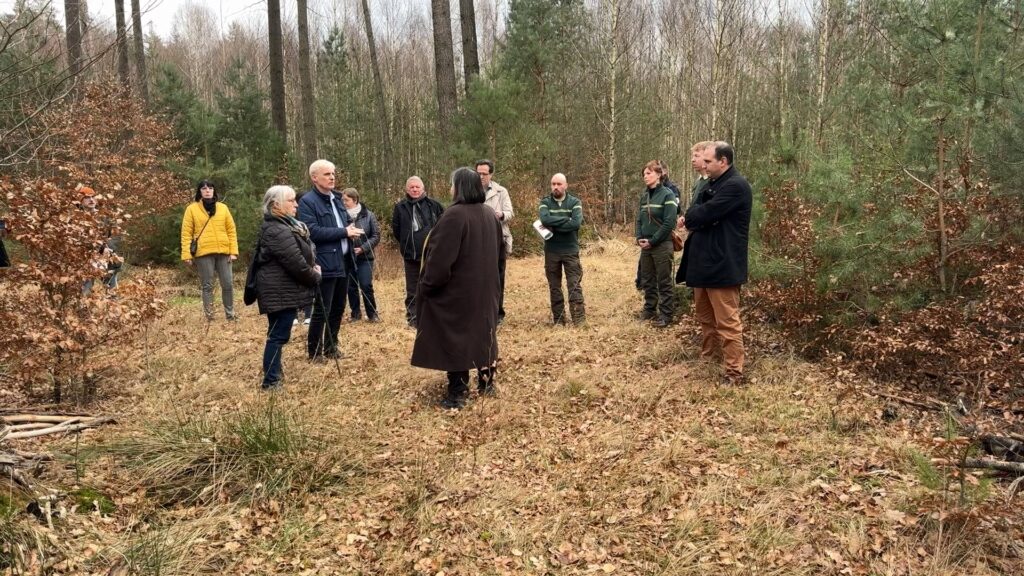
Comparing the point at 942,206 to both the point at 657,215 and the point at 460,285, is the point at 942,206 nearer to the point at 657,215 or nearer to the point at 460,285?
the point at 657,215

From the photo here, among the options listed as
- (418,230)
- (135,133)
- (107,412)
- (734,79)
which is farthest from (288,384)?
(734,79)

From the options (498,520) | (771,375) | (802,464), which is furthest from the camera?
(771,375)

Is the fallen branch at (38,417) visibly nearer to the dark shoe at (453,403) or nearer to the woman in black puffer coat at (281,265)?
the woman in black puffer coat at (281,265)

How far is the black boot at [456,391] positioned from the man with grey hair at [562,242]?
2.68 metres

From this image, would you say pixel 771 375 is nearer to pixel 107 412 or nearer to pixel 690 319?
pixel 690 319

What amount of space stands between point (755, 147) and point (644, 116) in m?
4.81

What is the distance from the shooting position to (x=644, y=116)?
20.9 metres

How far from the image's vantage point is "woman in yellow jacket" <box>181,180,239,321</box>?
7938mm

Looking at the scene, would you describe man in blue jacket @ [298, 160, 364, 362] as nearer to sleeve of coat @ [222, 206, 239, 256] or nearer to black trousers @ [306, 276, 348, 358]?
black trousers @ [306, 276, 348, 358]

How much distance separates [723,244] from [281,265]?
12.5 feet

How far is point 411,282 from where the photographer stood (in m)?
7.77

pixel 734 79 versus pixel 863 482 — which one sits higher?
pixel 734 79

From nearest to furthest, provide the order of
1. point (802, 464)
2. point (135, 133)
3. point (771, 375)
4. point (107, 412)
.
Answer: point (802, 464) → point (107, 412) → point (771, 375) → point (135, 133)

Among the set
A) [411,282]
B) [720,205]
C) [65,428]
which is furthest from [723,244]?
[65,428]
